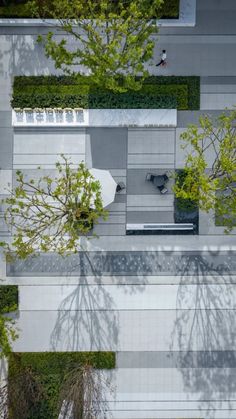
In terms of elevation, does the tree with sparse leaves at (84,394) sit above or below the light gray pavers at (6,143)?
below

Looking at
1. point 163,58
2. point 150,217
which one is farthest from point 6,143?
point 163,58

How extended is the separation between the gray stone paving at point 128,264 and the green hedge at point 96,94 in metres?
7.57

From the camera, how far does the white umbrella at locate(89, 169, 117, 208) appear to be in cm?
2470

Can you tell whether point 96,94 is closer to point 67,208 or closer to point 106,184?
point 106,184

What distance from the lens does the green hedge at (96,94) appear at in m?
26.1

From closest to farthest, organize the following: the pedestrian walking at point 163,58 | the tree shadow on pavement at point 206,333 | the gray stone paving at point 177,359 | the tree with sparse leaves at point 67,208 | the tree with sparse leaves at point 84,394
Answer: the tree with sparse leaves at point 67,208, the tree with sparse leaves at point 84,394, the pedestrian walking at point 163,58, the gray stone paving at point 177,359, the tree shadow on pavement at point 206,333

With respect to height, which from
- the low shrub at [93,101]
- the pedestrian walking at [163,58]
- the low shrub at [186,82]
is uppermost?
the pedestrian walking at [163,58]

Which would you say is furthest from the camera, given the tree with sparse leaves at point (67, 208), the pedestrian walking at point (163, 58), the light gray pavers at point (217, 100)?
the light gray pavers at point (217, 100)

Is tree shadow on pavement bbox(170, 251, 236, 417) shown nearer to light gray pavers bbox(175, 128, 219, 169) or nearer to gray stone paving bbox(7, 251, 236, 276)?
gray stone paving bbox(7, 251, 236, 276)

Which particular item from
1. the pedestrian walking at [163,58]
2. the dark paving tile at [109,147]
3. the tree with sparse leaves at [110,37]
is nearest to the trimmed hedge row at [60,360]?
the dark paving tile at [109,147]

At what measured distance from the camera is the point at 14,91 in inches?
1037

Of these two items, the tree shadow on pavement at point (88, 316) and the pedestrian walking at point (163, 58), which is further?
the tree shadow on pavement at point (88, 316)

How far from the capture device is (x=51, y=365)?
2614 centimetres

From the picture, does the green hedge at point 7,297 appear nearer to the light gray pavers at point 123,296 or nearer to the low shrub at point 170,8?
the light gray pavers at point 123,296
